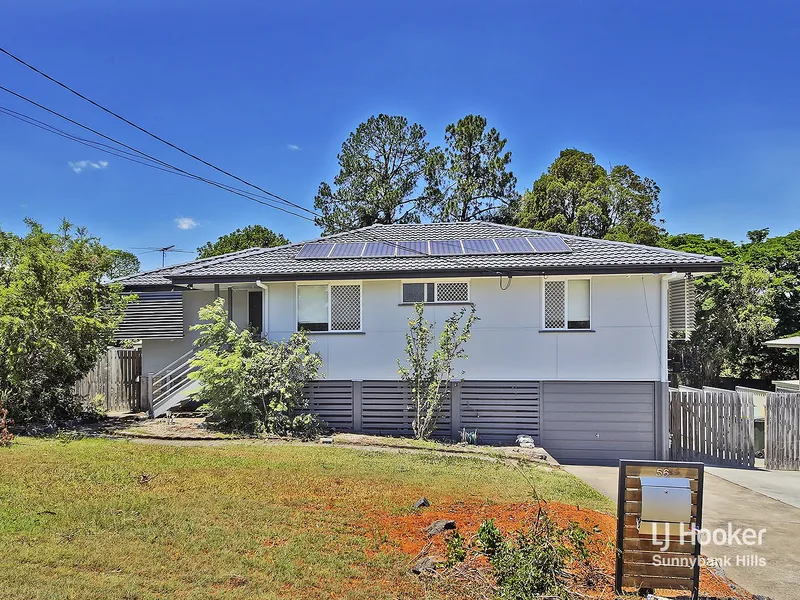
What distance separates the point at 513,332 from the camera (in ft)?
42.9

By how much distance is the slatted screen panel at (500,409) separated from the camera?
42.7 ft

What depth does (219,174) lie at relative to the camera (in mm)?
15047

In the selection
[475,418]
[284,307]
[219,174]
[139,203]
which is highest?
[139,203]

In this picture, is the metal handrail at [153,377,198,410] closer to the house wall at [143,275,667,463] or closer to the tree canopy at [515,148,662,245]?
the house wall at [143,275,667,463]

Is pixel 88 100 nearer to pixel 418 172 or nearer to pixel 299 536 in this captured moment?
pixel 299 536

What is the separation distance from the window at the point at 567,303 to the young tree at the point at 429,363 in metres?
1.81

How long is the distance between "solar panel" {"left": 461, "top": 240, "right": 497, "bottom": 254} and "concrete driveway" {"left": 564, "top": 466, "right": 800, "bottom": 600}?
5.41 meters

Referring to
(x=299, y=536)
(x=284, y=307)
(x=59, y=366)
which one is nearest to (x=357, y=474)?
(x=299, y=536)

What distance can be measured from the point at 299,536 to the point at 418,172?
1101 inches

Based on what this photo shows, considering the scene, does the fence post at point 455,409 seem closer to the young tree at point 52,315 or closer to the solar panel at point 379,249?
the solar panel at point 379,249

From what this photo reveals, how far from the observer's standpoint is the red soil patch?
471 cm

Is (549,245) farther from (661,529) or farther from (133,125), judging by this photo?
(661,529)

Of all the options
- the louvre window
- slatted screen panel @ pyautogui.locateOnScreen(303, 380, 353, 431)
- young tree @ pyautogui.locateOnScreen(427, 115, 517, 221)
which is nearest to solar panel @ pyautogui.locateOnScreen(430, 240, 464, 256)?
slatted screen panel @ pyautogui.locateOnScreen(303, 380, 353, 431)

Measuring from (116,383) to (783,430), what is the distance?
653 inches
